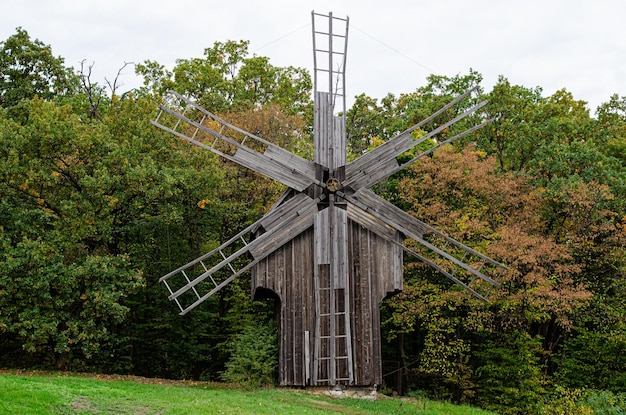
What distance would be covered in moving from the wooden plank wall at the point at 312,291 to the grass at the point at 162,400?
768mm

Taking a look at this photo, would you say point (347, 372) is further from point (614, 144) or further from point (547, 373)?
point (614, 144)

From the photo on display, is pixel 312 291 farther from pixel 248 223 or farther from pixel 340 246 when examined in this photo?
pixel 248 223

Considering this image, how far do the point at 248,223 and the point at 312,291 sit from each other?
860 cm

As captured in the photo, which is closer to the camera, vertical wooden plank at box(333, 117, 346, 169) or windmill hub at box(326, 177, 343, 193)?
windmill hub at box(326, 177, 343, 193)

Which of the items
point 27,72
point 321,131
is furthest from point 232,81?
point 321,131

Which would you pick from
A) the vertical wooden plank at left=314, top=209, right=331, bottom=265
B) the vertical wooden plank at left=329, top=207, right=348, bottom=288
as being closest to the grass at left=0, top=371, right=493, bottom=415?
the vertical wooden plank at left=329, top=207, right=348, bottom=288

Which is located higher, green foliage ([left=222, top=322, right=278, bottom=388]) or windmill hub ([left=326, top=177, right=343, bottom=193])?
windmill hub ([left=326, top=177, right=343, bottom=193])

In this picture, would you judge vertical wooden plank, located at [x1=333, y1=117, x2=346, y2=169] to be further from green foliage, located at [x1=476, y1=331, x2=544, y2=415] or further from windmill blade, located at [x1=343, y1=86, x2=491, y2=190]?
green foliage, located at [x1=476, y1=331, x2=544, y2=415]

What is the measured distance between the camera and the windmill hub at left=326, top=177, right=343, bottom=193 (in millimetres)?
19609

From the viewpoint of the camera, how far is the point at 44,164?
21812 millimetres

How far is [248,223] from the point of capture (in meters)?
27.8

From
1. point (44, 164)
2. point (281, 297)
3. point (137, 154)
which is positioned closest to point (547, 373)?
point (281, 297)

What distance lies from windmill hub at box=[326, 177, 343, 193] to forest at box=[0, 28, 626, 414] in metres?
4.41

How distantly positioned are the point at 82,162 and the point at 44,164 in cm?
114
